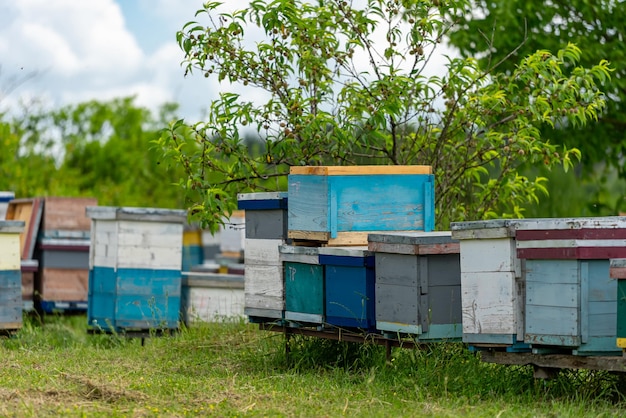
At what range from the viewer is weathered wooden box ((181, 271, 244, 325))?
31.5ft

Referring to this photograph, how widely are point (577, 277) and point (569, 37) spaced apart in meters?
8.31

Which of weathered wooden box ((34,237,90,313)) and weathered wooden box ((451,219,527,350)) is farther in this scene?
weathered wooden box ((34,237,90,313))

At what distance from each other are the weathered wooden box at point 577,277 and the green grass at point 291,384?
1.35ft

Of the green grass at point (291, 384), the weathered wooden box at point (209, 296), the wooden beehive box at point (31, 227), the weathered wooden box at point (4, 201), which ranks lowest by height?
the green grass at point (291, 384)

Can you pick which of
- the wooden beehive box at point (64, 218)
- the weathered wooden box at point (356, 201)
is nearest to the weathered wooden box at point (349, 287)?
the weathered wooden box at point (356, 201)

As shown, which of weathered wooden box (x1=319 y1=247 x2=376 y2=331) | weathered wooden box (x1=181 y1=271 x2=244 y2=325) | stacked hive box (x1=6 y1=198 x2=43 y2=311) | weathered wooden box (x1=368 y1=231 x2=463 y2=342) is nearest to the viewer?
weathered wooden box (x1=368 y1=231 x2=463 y2=342)

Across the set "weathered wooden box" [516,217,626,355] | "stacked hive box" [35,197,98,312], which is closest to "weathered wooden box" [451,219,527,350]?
"weathered wooden box" [516,217,626,355]

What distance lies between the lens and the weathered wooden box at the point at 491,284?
5605 millimetres

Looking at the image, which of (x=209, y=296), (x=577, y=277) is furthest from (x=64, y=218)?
(x=577, y=277)

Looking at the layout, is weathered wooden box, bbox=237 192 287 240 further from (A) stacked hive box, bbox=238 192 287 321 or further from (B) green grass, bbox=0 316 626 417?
(B) green grass, bbox=0 316 626 417

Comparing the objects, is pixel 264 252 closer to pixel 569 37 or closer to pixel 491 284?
pixel 491 284

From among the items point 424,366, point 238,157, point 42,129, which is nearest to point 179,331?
point 238,157

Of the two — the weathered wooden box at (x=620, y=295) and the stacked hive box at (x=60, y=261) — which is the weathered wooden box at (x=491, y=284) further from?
the stacked hive box at (x=60, y=261)

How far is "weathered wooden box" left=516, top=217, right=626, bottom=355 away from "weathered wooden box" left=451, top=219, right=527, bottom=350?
13cm
